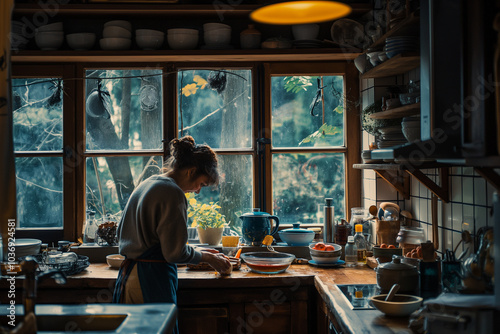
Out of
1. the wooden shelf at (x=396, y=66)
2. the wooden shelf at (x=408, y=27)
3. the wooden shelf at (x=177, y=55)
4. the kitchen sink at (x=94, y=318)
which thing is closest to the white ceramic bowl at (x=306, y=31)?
the wooden shelf at (x=177, y=55)

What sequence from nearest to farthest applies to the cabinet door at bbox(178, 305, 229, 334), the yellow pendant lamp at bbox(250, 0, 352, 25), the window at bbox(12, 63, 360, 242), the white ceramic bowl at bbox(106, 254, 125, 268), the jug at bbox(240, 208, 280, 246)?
the yellow pendant lamp at bbox(250, 0, 352, 25)
the cabinet door at bbox(178, 305, 229, 334)
the white ceramic bowl at bbox(106, 254, 125, 268)
the jug at bbox(240, 208, 280, 246)
the window at bbox(12, 63, 360, 242)

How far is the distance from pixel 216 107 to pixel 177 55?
43cm

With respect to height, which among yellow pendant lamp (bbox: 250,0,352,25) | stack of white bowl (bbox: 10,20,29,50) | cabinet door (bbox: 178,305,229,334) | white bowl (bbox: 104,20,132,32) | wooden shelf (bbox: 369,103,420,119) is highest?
white bowl (bbox: 104,20,132,32)

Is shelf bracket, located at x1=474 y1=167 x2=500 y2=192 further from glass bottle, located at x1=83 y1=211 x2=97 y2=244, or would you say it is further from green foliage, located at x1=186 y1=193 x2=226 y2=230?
glass bottle, located at x1=83 y1=211 x2=97 y2=244

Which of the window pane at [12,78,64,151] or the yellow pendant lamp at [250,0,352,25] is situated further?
the window pane at [12,78,64,151]

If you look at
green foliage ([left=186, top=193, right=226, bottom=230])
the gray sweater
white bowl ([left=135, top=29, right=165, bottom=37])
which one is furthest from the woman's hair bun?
white bowl ([left=135, top=29, right=165, bottom=37])

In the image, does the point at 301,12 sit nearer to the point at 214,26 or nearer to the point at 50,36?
the point at 214,26

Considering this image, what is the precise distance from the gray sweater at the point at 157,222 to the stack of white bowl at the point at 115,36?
127 cm

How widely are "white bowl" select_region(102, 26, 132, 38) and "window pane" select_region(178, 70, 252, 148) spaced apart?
44 centimetres

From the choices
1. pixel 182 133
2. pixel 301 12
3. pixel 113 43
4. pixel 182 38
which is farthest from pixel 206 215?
pixel 301 12

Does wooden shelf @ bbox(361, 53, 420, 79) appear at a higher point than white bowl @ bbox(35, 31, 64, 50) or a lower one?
lower

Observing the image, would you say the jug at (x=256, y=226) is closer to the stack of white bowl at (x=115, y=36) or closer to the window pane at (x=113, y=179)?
the window pane at (x=113, y=179)

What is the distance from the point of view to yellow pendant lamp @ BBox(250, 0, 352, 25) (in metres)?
1.68

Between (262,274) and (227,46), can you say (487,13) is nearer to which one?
(262,274)
